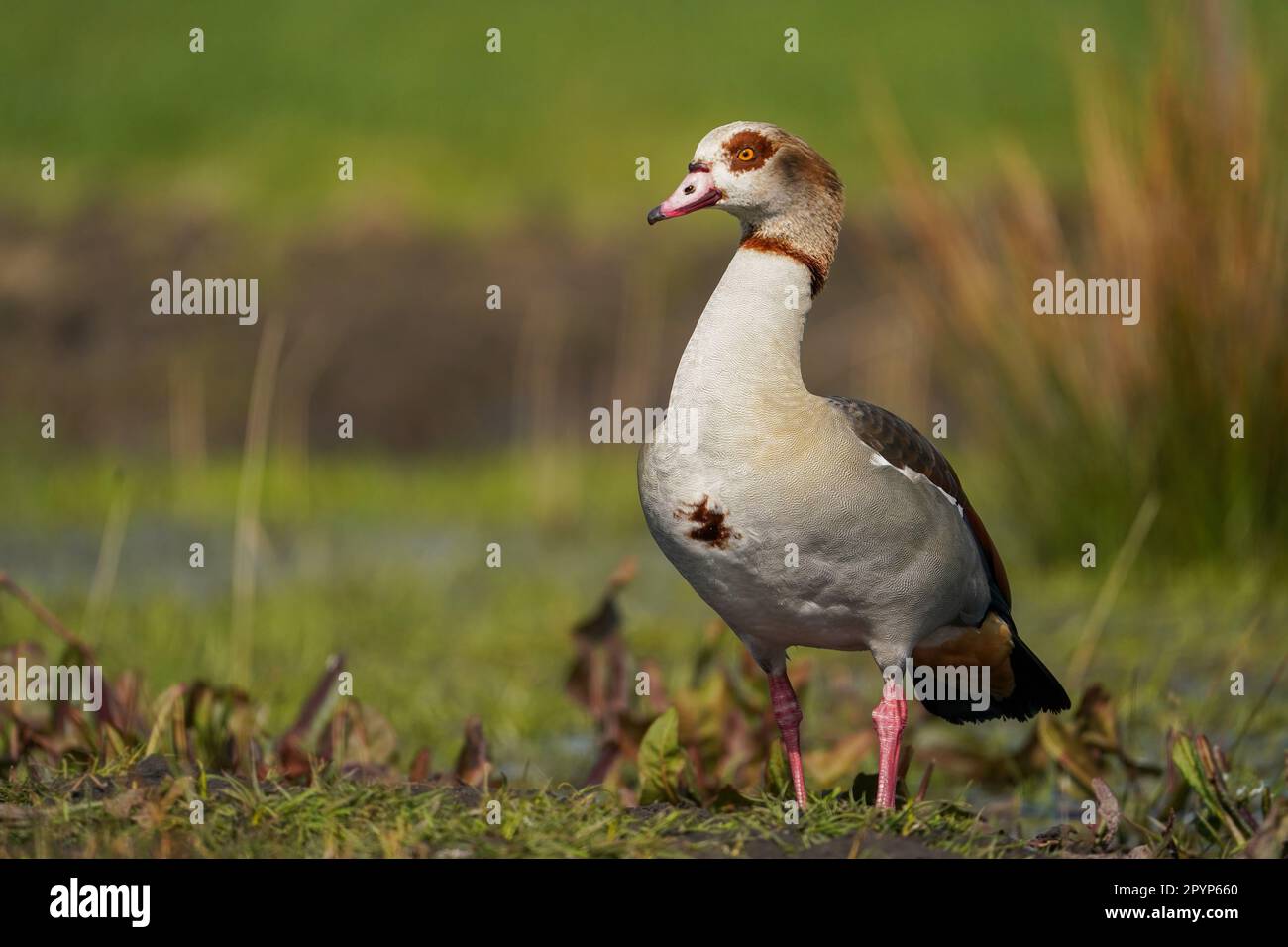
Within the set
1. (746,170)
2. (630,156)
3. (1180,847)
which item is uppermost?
(630,156)

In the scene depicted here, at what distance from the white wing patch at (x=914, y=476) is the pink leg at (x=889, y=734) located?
1.33ft

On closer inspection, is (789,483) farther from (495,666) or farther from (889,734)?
(495,666)

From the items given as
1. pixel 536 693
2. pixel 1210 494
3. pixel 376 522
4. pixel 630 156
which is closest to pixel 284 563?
pixel 376 522

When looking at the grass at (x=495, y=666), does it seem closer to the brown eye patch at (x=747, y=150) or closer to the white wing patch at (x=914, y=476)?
the white wing patch at (x=914, y=476)

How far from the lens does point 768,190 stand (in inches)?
144

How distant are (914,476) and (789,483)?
396 mm

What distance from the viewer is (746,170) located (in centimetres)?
363

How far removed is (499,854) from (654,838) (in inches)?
11.1

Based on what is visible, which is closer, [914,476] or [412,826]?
[412,826]

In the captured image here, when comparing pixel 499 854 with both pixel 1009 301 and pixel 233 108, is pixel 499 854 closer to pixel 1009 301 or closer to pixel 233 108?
pixel 1009 301

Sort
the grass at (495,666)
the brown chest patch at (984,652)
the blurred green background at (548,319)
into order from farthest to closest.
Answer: the blurred green background at (548,319) < the brown chest patch at (984,652) < the grass at (495,666)

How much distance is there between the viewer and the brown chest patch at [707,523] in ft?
11.1

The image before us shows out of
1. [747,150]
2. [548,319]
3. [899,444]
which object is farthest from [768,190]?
[548,319]

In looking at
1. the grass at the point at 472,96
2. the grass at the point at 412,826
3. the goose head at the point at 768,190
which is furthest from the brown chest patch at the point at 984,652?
the grass at the point at 472,96
